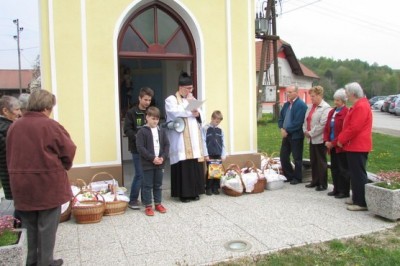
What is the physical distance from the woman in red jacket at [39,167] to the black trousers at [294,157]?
4637 mm

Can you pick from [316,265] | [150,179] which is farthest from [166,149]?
[316,265]

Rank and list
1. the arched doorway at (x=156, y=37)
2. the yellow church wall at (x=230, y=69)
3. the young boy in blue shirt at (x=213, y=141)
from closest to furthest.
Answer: the young boy in blue shirt at (x=213, y=141) < the arched doorway at (x=156, y=37) < the yellow church wall at (x=230, y=69)

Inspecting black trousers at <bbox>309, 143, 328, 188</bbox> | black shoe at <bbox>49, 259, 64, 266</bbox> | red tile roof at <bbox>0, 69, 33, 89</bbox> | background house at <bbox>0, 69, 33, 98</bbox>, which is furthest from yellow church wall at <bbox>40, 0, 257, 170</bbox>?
red tile roof at <bbox>0, 69, 33, 89</bbox>

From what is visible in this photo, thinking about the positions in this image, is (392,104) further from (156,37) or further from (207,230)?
(207,230)

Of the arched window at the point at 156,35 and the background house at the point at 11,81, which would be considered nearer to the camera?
the arched window at the point at 156,35

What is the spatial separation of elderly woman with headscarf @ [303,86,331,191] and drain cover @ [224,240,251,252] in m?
2.85

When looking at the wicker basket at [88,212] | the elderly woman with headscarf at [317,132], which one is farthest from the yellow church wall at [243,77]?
the wicker basket at [88,212]

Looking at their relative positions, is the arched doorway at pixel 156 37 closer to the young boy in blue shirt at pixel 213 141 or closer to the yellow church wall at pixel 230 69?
the yellow church wall at pixel 230 69

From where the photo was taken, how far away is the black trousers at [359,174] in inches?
223

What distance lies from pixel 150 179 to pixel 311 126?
2995 millimetres

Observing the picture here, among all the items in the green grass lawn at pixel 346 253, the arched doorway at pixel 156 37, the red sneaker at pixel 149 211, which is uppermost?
the arched doorway at pixel 156 37

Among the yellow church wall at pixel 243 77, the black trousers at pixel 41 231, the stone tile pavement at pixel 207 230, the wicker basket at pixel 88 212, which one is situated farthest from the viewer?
the yellow church wall at pixel 243 77

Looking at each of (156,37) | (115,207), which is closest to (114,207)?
(115,207)

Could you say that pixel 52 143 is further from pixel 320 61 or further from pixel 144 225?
pixel 320 61
